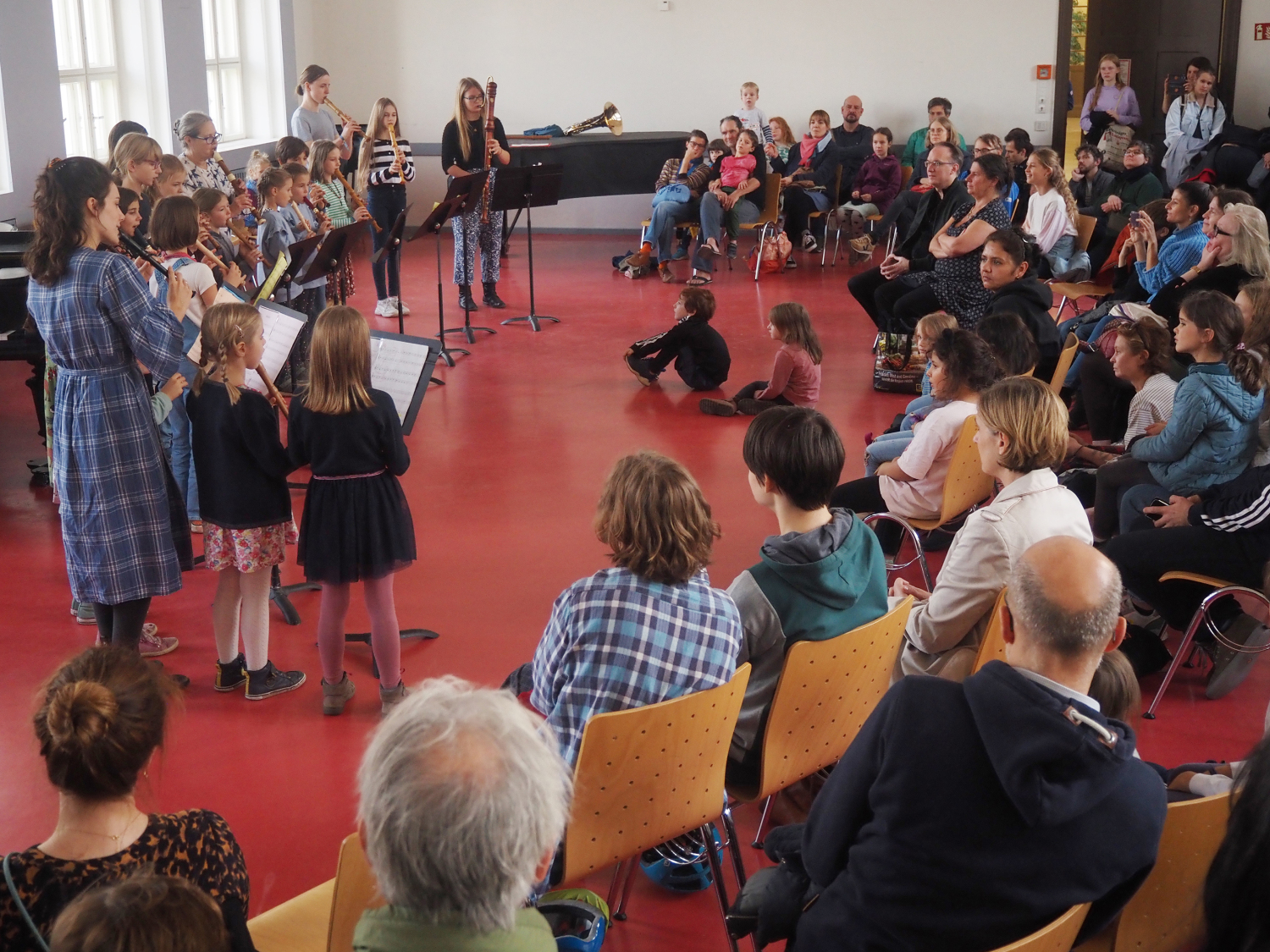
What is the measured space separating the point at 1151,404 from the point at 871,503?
1.08 m

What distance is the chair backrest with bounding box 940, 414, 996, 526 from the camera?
3961 millimetres

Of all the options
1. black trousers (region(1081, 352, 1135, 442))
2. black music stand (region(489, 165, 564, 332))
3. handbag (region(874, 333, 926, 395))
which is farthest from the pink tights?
black music stand (region(489, 165, 564, 332))

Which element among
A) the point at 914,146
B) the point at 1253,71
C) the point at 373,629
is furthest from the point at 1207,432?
the point at 1253,71

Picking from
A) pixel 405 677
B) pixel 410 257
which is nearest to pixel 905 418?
pixel 405 677

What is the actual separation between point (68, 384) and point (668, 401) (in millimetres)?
3687

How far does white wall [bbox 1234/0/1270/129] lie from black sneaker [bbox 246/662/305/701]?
1111cm

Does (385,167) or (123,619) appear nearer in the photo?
(123,619)

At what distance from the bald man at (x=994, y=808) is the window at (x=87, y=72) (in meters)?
8.97

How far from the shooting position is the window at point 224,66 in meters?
11.1

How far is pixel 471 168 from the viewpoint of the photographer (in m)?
8.80

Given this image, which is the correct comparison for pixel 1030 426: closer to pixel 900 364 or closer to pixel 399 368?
pixel 399 368

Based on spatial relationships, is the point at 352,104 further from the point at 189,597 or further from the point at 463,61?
the point at 189,597

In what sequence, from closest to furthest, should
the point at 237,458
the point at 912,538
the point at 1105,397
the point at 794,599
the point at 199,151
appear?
the point at 794,599, the point at 237,458, the point at 912,538, the point at 1105,397, the point at 199,151

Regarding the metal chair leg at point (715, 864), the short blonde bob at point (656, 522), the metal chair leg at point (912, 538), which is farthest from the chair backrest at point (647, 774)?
the metal chair leg at point (912, 538)
